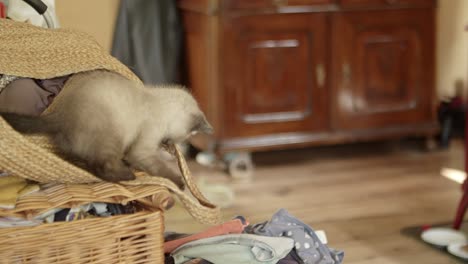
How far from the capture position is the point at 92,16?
3352 millimetres

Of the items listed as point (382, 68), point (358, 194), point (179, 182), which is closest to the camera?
point (179, 182)

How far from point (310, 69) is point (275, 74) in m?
0.19

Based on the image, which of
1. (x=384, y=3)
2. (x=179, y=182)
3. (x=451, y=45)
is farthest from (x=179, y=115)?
(x=451, y=45)

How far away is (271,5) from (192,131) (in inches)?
58.9

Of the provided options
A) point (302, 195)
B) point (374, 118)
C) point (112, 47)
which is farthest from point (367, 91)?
point (112, 47)

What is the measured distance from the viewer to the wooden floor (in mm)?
2449

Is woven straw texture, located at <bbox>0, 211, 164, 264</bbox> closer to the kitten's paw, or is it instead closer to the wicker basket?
the wicker basket

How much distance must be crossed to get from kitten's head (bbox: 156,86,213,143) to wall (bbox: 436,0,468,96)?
2.44 metres

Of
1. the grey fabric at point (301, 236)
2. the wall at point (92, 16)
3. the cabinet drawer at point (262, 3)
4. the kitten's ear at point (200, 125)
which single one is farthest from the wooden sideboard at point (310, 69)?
the kitten's ear at point (200, 125)

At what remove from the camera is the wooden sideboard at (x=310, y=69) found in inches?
125

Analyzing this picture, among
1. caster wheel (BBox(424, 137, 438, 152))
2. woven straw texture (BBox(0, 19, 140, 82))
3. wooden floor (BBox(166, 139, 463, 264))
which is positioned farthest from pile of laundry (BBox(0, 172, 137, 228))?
caster wheel (BBox(424, 137, 438, 152))

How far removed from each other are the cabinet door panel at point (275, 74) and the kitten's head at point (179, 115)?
1363 millimetres

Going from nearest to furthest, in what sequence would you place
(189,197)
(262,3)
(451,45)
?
(189,197) < (262,3) < (451,45)

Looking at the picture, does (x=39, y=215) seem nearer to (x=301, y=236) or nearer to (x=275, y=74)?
(x=301, y=236)
